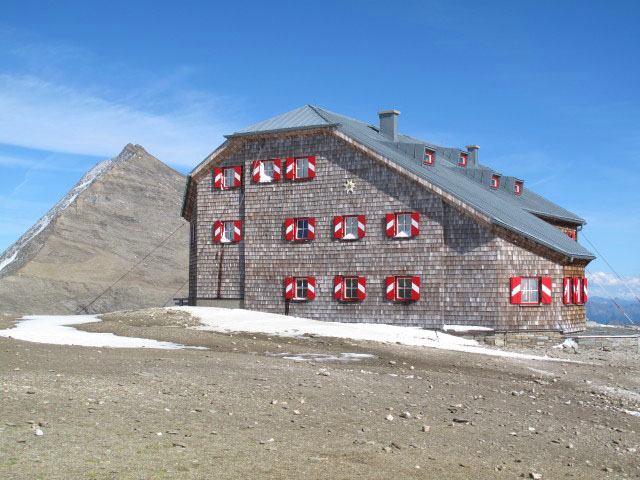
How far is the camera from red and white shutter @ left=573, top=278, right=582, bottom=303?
2653 cm

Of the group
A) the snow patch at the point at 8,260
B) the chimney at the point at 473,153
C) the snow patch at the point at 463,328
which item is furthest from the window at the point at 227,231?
the snow patch at the point at 8,260

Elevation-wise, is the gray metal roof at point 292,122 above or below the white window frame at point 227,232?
above

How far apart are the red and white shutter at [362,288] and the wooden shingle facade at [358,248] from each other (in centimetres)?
4

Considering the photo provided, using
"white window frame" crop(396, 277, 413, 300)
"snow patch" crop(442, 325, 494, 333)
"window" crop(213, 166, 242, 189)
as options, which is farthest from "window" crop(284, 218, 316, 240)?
"snow patch" crop(442, 325, 494, 333)

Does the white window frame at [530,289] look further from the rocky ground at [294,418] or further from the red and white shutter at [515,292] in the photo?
the rocky ground at [294,418]

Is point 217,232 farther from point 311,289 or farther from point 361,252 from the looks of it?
point 361,252

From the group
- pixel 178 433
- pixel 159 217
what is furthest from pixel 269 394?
pixel 159 217

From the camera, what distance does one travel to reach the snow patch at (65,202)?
218 feet

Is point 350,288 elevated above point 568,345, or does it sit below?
above

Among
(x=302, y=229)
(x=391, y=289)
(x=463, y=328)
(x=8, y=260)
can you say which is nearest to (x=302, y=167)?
(x=302, y=229)

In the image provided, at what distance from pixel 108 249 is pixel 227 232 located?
3459cm

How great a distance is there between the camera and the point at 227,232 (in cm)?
3009

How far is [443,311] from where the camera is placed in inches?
1017

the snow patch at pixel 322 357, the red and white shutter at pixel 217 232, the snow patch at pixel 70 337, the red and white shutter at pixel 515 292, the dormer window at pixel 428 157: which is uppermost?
the dormer window at pixel 428 157
